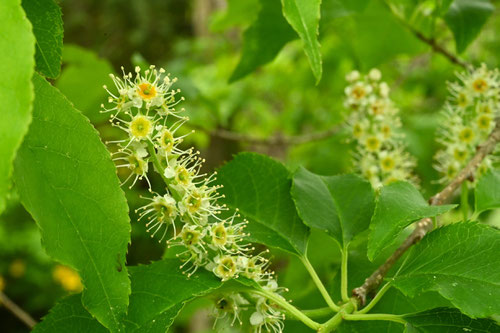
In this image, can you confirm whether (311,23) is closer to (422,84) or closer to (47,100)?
(47,100)

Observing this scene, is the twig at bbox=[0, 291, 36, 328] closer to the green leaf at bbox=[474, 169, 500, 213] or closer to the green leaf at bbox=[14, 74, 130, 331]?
the green leaf at bbox=[14, 74, 130, 331]

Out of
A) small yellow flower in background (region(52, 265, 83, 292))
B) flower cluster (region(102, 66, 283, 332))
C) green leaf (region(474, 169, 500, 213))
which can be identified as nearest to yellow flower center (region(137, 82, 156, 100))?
flower cluster (region(102, 66, 283, 332))

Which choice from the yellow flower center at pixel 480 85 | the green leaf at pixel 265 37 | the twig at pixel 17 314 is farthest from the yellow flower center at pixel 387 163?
the twig at pixel 17 314

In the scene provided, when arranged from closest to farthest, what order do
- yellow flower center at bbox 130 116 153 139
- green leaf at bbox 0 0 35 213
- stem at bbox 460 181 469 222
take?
green leaf at bbox 0 0 35 213
yellow flower center at bbox 130 116 153 139
stem at bbox 460 181 469 222

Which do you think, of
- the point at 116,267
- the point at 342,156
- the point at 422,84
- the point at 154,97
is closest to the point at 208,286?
the point at 116,267

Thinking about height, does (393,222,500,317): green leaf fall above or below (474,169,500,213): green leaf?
below

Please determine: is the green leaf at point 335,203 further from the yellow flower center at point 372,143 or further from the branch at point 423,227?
the yellow flower center at point 372,143
